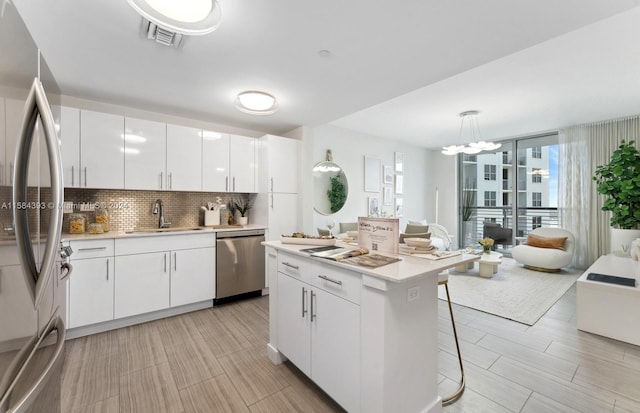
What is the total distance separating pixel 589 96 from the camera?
367cm

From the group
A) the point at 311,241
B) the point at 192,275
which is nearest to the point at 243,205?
the point at 192,275

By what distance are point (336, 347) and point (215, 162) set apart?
9.52 ft

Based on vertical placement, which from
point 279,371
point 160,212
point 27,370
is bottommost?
point 279,371

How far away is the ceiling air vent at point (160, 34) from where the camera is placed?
184cm

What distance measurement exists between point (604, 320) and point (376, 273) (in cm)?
283

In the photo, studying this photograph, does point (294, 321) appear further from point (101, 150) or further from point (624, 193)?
point (624, 193)

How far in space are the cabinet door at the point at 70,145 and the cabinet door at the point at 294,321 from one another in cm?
244

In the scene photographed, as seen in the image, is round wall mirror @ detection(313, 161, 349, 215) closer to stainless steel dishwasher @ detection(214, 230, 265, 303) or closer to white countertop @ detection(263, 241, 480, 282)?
stainless steel dishwasher @ detection(214, 230, 265, 303)

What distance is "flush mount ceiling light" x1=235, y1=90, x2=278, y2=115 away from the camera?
8.77 ft

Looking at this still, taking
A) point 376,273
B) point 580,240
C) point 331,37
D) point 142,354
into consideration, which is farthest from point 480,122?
point 142,354

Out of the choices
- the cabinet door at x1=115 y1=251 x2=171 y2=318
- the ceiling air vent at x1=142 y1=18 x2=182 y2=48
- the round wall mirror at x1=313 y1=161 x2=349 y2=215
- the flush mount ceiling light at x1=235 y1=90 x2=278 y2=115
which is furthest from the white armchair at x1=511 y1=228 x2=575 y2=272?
the ceiling air vent at x1=142 y1=18 x2=182 y2=48

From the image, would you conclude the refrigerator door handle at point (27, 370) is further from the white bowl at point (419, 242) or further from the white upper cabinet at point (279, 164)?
the white upper cabinet at point (279, 164)

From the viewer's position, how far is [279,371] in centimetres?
204

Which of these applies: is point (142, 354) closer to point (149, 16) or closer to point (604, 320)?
point (149, 16)
